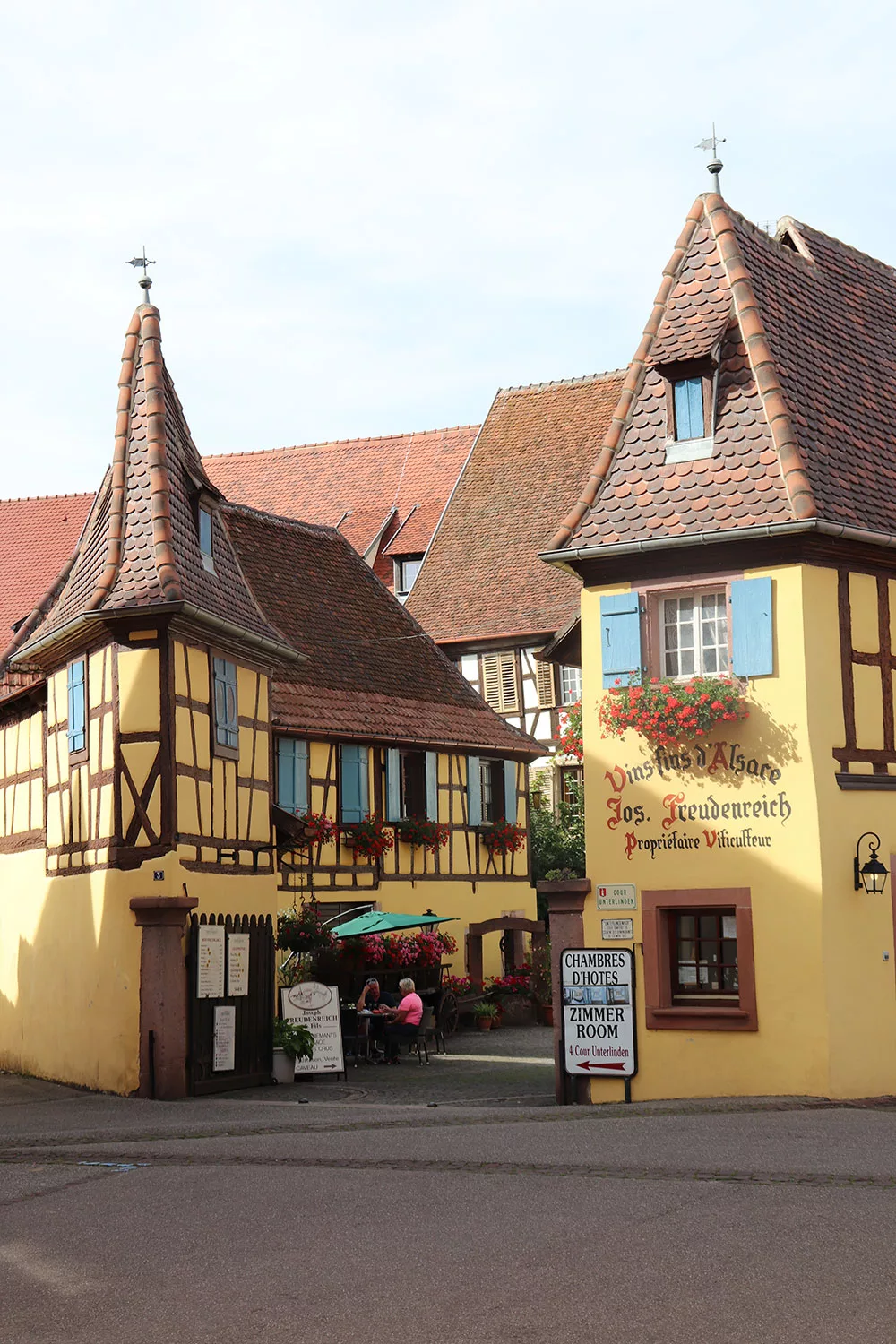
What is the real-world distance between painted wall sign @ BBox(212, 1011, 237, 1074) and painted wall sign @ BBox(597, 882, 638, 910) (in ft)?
16.1

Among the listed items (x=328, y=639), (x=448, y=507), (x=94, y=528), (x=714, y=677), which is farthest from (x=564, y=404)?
(x=714, y=677)

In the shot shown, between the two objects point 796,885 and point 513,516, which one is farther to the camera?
point 513,516

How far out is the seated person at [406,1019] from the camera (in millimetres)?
22984

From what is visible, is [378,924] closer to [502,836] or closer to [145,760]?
[145,760]

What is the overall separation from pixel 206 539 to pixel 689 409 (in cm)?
701

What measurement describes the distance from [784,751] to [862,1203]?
746 centimetres

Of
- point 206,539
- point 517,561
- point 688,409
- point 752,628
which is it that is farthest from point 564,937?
point 517,561

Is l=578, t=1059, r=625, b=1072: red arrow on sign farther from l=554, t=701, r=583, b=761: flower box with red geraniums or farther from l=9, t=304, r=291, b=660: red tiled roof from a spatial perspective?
l=9, t=304, r=291, b=660: red tiled roof

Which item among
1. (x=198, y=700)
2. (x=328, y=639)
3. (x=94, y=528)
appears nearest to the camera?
(x=198, y=700)

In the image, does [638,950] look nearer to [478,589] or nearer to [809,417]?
[809,417]

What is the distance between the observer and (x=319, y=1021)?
2141cm

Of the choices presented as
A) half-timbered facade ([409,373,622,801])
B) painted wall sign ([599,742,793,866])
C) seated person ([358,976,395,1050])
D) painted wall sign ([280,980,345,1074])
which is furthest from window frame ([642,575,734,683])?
half-timbered facade ([409,373,622,801])

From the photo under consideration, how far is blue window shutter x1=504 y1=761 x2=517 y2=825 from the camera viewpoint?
3250 cm

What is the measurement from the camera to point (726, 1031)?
54.5ft
